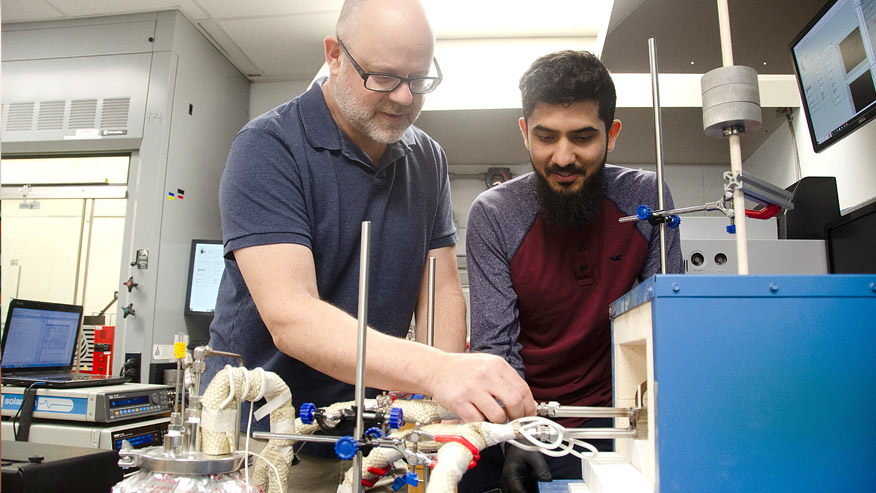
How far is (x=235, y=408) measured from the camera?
55 centimetres

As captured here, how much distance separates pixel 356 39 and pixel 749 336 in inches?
30.5

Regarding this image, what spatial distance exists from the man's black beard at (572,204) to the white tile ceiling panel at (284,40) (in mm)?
2409

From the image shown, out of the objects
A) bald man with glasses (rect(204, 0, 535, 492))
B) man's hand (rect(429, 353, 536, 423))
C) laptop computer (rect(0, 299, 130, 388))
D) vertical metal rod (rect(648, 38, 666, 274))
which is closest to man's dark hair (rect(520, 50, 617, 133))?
bald man with glasses (rect(204, 0, 535, 492))

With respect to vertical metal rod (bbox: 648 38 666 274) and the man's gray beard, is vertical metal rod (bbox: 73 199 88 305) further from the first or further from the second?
vertical metal rod (bbox: 648 38 666 274)

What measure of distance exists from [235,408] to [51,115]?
354cm

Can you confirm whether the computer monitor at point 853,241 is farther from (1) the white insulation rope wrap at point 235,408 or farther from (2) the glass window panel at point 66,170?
(2) the glass window panel at point 66,170

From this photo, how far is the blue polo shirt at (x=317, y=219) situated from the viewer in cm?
93

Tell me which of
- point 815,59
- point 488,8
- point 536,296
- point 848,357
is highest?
point 488,8

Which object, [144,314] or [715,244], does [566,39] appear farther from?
[144,314]

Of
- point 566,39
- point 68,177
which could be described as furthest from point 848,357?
point 68,177

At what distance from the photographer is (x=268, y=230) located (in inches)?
34.8

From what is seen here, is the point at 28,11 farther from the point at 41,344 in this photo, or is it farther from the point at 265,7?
the point at 41,344

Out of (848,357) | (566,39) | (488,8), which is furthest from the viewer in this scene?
(566,39)

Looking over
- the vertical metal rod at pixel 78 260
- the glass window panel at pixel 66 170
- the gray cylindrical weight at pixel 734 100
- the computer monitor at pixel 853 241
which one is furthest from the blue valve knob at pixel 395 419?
the vertical metal rod at pixel 78 260
